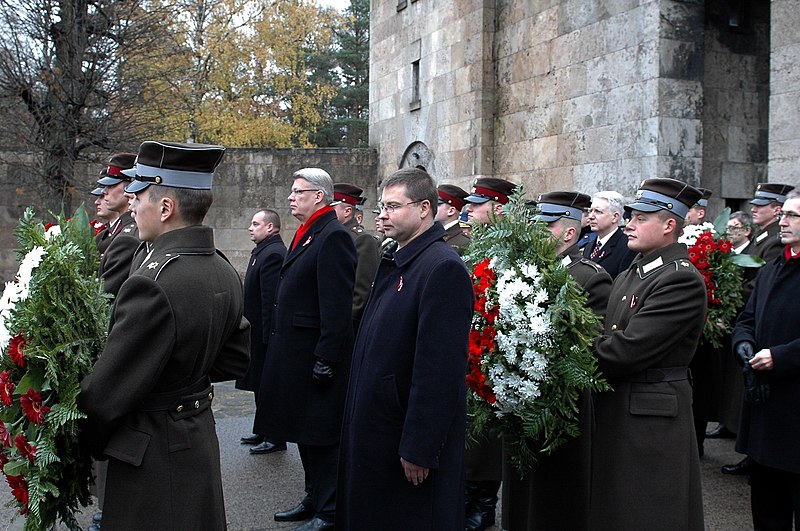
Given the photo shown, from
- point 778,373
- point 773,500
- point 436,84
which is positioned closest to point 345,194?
point 778,373

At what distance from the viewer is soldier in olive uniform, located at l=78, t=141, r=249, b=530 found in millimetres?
2766

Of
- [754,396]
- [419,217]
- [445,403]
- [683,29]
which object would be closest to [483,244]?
[419,217]

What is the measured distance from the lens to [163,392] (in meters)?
2.95

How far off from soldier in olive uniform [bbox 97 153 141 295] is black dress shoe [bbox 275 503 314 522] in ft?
5.94

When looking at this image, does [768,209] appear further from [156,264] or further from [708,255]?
[156,264]

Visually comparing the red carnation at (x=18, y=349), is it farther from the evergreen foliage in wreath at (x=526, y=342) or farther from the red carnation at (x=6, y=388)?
the evergreen foliage in wreath at (x=526, y=342)

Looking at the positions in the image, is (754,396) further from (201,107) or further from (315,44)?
(315,44)

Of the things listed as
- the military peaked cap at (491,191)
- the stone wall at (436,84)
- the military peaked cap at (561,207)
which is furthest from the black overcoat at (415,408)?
the stone wall at (436,84)

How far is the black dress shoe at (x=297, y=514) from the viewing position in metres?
5.27

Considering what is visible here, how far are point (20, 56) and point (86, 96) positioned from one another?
1019 mm

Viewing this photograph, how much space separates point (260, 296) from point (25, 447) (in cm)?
455

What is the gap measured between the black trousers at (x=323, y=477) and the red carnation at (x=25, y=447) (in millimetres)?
2464

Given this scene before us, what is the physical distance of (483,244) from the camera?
418 centimetres


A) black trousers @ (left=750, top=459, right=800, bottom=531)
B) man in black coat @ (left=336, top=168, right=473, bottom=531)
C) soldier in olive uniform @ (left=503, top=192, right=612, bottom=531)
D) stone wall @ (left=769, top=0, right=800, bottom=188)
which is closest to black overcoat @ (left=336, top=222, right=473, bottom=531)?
man in black coat @ (left=336, top=168, right=473, bottom=531)
